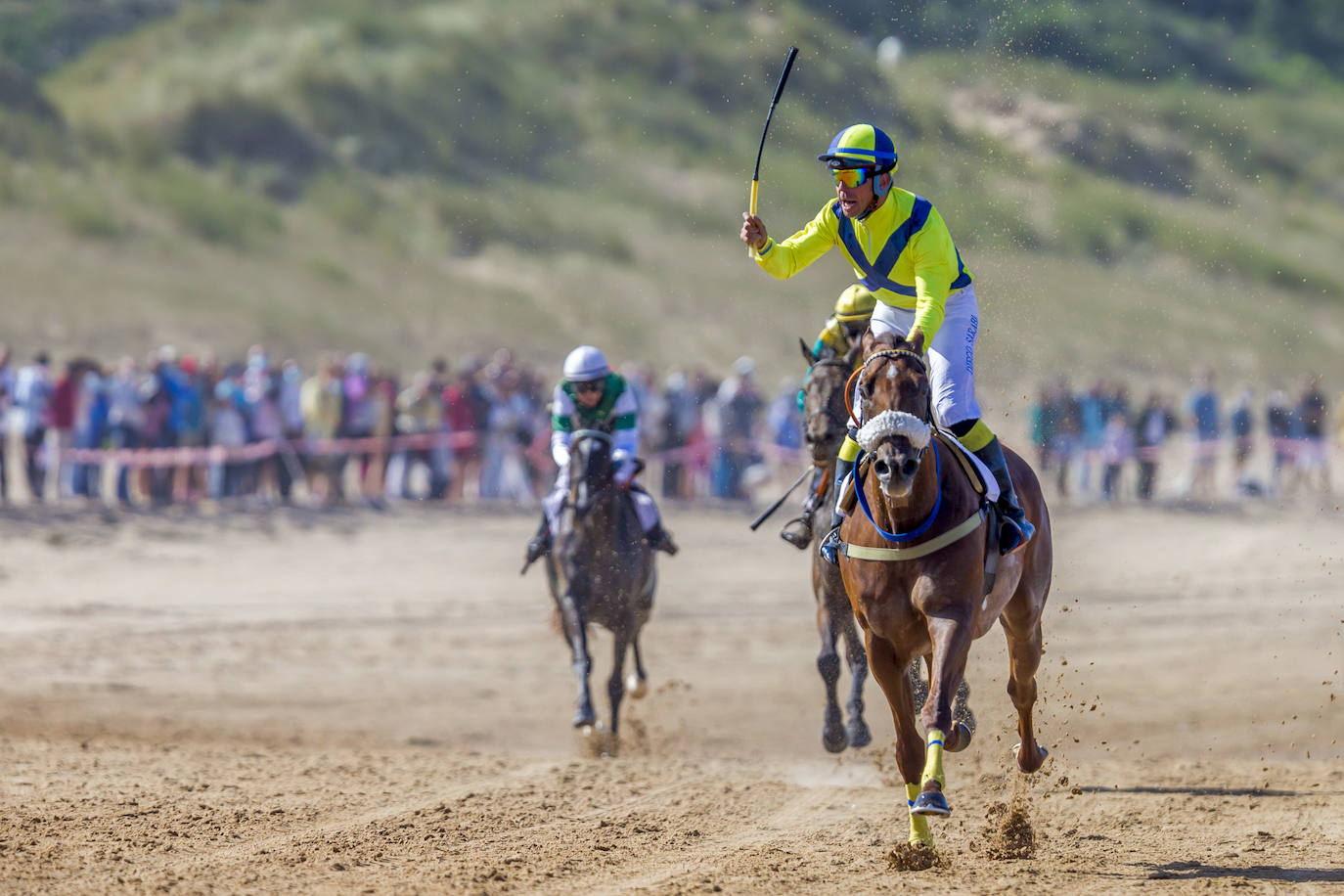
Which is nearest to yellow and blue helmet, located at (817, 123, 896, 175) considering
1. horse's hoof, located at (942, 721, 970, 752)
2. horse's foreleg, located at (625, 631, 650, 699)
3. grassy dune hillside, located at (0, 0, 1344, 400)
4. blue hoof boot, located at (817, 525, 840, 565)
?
blue hoof boot, located at (817, 525, 840, 565)

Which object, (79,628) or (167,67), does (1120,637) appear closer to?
(79,628)

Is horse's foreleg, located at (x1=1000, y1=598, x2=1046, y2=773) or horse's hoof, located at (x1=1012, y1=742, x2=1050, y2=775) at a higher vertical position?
horse's foreleg, located at (x1=1000, y1=598, x2=1046, y2=773)

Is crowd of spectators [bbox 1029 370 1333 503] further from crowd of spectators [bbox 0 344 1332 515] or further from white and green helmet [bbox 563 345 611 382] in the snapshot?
white and green helmet [bbox 563 345 611 382]

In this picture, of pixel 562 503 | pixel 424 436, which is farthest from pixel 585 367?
pixel 424 436

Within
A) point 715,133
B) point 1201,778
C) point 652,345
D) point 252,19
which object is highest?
point 252,19

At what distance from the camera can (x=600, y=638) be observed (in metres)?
17.6

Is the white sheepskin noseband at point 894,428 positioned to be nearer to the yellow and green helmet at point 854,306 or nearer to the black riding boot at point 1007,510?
the black riding boot at point 1007,510

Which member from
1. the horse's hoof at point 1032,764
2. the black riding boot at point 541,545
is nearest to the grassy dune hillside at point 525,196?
the black riding boot at point 541,545

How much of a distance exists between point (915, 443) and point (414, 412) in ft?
55.8

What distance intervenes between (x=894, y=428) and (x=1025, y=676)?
279cm

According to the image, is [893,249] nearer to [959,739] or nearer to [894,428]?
[894,428]

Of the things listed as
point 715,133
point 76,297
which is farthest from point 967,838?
point 715,133

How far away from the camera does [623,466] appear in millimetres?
11641

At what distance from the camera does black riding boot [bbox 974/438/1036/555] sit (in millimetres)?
8000
